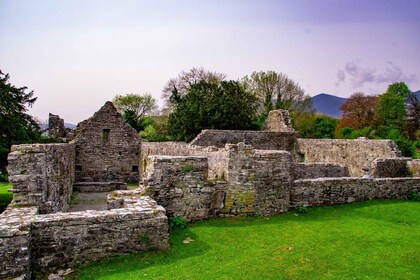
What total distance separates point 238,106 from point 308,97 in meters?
23.7

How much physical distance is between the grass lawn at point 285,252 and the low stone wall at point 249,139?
1148cm

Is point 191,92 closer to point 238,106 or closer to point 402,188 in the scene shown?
point 238,106

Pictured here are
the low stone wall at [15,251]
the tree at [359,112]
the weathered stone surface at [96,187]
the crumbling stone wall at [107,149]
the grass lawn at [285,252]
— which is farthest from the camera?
the tree at [359,112]

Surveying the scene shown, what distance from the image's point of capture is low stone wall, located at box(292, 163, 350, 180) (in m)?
16.2

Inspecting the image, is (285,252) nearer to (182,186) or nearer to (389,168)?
(182,186)

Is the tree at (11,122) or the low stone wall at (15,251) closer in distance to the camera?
the low stone wall at (15,251)

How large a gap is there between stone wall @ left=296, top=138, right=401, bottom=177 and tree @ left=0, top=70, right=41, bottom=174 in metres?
16.9

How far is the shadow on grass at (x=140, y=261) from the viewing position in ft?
22.5

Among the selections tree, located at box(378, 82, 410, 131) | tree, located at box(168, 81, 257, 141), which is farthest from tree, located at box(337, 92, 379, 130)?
tree, located at box(168, 81, 257, 141)

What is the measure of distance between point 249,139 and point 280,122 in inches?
158

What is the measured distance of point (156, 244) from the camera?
7750 millimetres

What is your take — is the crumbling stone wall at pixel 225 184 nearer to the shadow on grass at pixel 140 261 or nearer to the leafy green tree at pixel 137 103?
the shadow on grass at pixel 140 261

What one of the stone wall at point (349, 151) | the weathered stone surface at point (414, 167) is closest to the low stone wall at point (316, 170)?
the stone wall at point (349, 151)

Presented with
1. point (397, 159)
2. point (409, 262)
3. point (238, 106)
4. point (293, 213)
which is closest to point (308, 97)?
point (238, 106)
